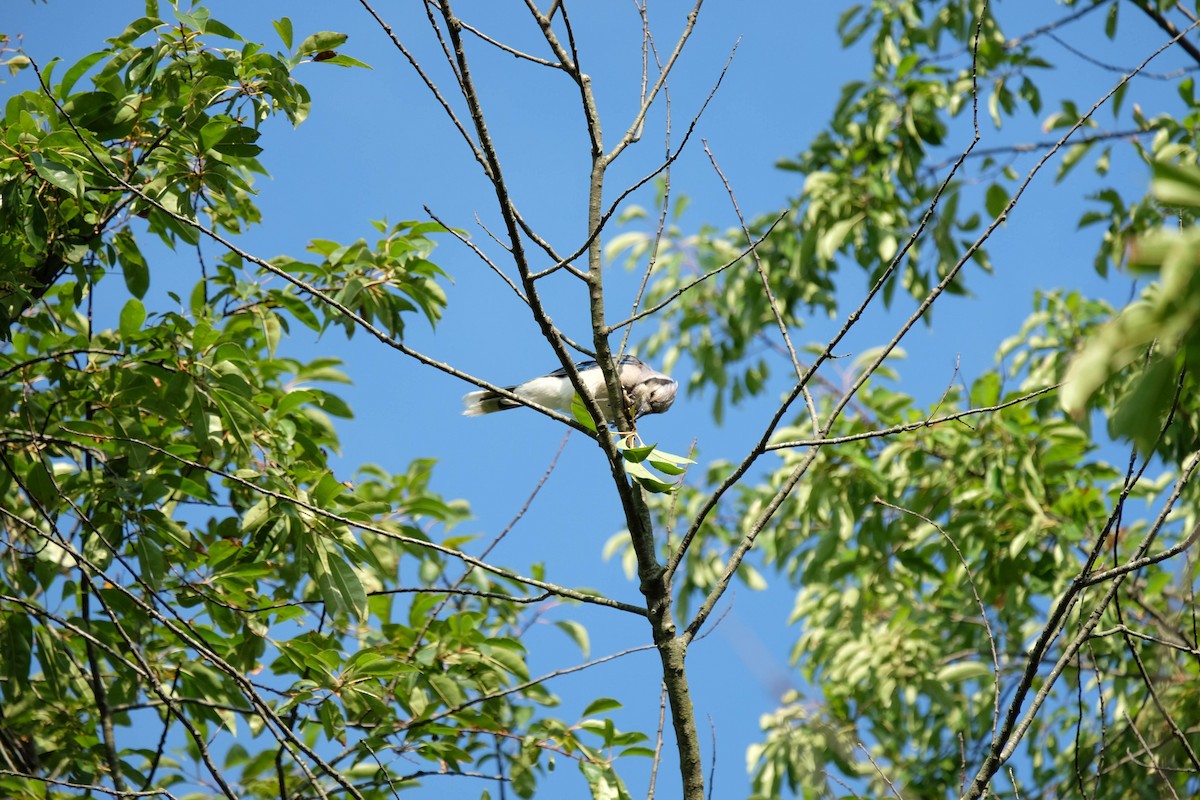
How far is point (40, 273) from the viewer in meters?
2.66

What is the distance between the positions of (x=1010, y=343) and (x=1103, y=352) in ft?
17.9

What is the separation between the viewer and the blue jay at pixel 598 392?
4.69 m

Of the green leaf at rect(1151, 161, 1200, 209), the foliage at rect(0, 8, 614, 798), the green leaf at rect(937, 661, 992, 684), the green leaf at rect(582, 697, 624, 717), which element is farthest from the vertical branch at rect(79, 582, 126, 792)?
the green leaf at rect(937, 661, 992, 684)

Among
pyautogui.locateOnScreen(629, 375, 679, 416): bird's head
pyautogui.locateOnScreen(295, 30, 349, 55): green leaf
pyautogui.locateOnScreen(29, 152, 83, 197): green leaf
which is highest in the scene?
pyautogui.locateOnScreen(629, 375, 679, 416): bird's head

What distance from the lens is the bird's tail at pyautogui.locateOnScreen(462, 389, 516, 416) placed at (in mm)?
4823

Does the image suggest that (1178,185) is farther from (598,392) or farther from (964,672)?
(964,672)

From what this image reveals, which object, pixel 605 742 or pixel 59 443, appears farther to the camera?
pixel 605 742

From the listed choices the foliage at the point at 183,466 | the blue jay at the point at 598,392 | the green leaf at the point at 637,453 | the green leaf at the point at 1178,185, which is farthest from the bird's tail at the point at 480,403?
the green leaf at the point at 1178,185

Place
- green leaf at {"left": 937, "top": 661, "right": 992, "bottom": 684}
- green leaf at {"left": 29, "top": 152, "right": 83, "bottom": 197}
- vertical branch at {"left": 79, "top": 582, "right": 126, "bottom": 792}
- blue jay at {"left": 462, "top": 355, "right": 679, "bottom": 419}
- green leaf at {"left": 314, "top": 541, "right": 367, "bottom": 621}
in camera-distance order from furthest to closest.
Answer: blue jay at {"left": 462, "top": 355, "right": 679, "bottom": 419}, green leaf at {"left": 937, "top": 661, "right": 992, "bottom": 684}, vertical branch at {"left": 79, "top": 582, "right": 126, "bottom": 792}, green leaf at {"left": 314, "top": 541, "right": 367, "bottom": 621}, green leaf at {"left": 29, "top": 152, "right": 83, "bottom": 197}

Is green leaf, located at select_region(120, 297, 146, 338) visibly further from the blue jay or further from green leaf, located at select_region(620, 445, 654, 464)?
the blue jay

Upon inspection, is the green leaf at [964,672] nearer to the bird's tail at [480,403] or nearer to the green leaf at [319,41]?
the bird's tail at [480,403]

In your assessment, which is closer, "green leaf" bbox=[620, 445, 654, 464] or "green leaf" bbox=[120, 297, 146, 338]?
"green leaf" bbox=[620, 445, 654, 464]

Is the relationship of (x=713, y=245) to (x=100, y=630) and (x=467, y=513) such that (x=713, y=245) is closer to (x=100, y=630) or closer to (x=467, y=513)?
(x=467, y=513)

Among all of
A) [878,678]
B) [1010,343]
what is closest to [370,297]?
[878,678]
